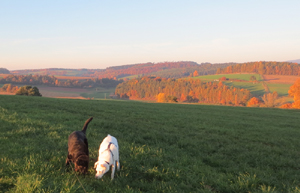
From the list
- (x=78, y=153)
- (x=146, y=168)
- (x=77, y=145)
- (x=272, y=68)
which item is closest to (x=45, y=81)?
(x=77, y=145)

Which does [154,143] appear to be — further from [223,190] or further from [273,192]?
[273,192]

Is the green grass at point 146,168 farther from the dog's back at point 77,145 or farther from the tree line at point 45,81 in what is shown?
the tree line at point 45,81

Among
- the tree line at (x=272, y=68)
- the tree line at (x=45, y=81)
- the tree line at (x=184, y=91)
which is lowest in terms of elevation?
the tree line at (x=184, y=91)

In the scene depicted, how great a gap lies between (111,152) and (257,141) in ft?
34.0

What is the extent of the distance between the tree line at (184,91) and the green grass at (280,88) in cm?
1716

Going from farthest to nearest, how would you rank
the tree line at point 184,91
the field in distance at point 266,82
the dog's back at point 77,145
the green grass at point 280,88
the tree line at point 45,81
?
the tree line at point 45,81, the tree line at point 184,91, the field in distance at point 266,82, the green grass at point 280,88, the dog's back at point 77,145

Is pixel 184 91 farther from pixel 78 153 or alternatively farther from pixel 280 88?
pixel 78 153

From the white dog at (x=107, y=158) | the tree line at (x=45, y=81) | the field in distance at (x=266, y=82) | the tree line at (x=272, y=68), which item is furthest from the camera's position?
the tree line at (x=272, y=68)

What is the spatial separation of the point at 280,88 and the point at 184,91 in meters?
65.2

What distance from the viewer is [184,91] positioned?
151375 mm

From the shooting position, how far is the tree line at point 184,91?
12838cm

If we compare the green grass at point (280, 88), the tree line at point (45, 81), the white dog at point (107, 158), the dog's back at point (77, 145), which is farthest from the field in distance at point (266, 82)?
the dog's back at point (77, 145)

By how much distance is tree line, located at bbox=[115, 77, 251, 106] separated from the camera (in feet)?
421

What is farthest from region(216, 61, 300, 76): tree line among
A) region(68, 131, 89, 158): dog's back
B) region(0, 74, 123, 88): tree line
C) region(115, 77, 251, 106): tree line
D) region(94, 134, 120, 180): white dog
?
region(68, 131, 89, 158): dog's back
